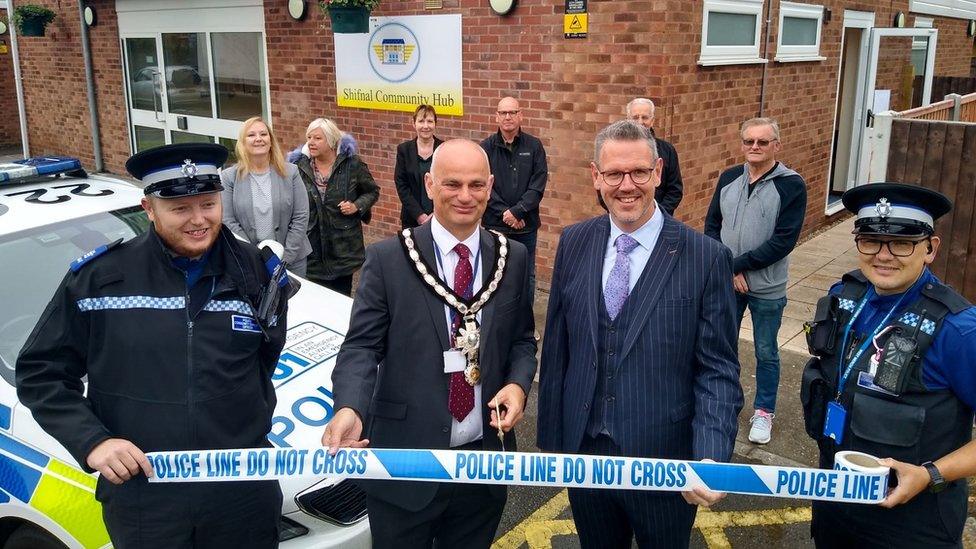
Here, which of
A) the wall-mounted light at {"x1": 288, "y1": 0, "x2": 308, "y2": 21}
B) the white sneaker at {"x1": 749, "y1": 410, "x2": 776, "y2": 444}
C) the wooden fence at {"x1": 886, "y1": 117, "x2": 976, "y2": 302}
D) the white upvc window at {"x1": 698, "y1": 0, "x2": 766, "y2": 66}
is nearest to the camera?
the white sneaker at {"x1": 749, "y1": 410, "x2": 776, "y2": 444}

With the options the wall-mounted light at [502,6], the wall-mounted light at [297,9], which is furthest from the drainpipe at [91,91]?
the wall-mounted light at [502,6]

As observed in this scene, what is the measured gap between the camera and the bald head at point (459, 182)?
7.77ft

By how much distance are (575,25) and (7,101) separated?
49.2 feet

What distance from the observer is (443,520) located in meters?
Result: 2.58

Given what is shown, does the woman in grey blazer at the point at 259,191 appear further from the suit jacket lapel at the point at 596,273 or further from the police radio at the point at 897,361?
the police radio at the point at 897,361

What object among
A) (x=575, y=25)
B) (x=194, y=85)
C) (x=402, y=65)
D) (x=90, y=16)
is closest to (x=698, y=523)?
(x=575, y=25)

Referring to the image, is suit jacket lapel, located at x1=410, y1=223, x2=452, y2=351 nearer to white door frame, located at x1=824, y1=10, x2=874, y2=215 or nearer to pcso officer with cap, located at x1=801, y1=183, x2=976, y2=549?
pcso officer with cap, located at x1=801, y1=183, x2=976, y2=549

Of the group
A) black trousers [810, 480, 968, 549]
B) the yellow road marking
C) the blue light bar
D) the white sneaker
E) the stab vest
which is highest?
the blue light bar

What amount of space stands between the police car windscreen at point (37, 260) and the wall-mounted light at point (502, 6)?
4.19 m

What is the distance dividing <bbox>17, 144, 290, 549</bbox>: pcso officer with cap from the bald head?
72cm

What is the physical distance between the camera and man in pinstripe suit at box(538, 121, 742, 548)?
2.37 meters

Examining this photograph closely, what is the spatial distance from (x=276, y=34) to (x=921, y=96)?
957cm

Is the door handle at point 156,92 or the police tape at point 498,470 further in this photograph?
the door handle at point 156,92

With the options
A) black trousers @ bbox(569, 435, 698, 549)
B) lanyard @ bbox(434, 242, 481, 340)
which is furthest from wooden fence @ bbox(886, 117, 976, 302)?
lanyard @ bbox(434, 242, 481, 340)
